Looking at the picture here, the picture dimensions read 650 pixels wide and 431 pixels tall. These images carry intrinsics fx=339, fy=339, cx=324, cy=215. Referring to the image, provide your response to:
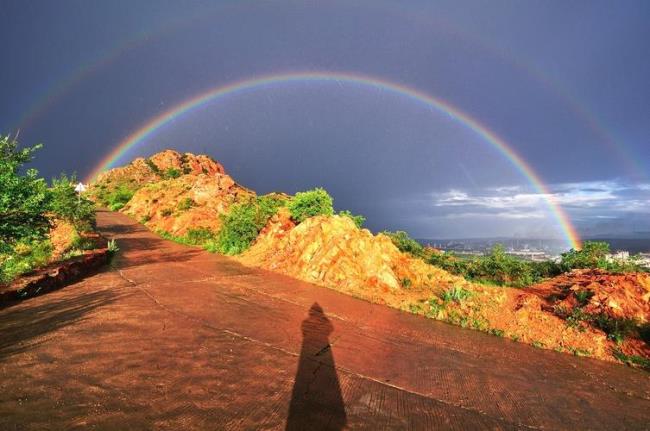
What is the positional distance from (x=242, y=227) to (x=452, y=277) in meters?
13.3

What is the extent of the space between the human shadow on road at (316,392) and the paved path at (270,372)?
3 centimetres

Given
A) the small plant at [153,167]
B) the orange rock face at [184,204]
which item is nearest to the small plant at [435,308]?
the orange rock face at [184,204]

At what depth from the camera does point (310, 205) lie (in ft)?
73.1

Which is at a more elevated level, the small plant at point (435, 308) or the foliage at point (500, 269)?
the foliage at point (500, 269)

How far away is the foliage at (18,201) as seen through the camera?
970cm

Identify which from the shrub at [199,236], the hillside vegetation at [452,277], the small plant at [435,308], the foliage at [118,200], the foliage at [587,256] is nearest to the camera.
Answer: the hillside vegetation at [452,277]

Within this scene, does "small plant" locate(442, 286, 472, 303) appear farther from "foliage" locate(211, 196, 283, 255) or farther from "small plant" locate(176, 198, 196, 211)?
"small plant" locate(176, 198, 196, 211)

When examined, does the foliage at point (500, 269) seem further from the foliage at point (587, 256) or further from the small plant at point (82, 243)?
the small plant at point (82, 243)

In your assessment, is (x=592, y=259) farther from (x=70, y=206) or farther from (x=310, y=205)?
(x=70, y=206)

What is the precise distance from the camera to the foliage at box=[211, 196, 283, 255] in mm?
21844

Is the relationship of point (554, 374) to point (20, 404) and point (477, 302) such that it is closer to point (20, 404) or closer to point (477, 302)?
point (477, 302)

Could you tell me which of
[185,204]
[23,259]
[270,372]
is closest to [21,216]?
[23,259]

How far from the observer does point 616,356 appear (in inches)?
344

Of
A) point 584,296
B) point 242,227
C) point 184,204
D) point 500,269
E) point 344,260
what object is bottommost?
point 344,260
